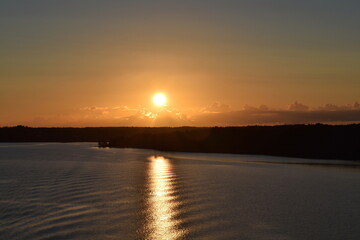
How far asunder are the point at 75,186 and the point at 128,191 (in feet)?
12.3

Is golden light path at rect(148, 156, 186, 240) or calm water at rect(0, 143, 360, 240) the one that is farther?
calm water at rect(0, 143, 360, 240)

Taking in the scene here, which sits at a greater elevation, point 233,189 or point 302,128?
point 302,128

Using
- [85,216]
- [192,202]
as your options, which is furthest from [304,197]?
[85,216]

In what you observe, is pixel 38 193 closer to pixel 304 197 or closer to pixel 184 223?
pixel 184 223

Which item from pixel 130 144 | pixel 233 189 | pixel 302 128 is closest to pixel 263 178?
pixel 233 189

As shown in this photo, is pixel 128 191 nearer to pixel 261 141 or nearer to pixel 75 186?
pixel 75 186

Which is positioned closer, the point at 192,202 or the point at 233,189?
the point at 192,202

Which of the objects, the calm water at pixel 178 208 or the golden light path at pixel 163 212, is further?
the calm water at pixel 178 208

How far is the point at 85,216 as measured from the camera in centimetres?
1412

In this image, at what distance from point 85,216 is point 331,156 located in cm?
4007

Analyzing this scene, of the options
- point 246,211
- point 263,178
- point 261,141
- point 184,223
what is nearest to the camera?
point 184,223

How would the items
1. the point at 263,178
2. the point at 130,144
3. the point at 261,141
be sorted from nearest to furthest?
the point at 263,178
the point at 261,141
the point at 130,144

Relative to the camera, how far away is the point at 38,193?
1952cm

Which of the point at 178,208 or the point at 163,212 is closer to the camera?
the point at 163,212
